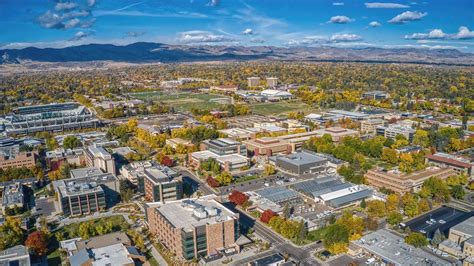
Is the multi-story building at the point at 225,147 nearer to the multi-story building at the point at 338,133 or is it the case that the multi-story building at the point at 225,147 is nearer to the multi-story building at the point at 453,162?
the multi-story building at the point at 338,133

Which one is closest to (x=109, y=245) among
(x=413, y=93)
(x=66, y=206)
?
(x=66, y=206)

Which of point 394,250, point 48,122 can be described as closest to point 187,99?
point 48,122

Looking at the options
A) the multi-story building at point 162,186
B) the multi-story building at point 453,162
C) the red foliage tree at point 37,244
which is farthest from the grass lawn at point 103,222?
the multi-story building at point 453,162

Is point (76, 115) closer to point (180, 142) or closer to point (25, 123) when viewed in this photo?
point (25, 123)

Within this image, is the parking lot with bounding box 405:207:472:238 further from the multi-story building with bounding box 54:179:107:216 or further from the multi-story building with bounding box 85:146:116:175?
the multi-story building with bounding box 85:146:116:175

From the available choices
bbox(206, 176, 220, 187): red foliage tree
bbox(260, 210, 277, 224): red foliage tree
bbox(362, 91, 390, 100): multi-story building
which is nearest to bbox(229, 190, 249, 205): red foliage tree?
bbox(260, 210, 277, 224): red foliage tree

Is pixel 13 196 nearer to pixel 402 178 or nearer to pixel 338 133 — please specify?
pixel 402 178
